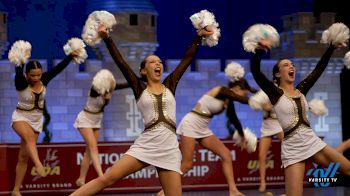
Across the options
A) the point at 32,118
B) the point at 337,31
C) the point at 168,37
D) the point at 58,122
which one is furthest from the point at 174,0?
the point at 337,31

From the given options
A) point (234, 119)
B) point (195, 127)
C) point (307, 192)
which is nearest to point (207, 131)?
point (195, 127)

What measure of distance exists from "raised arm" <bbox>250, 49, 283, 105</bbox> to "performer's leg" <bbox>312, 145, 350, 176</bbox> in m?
0.60

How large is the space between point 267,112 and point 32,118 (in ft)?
10.8

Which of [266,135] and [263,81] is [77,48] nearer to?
[263,81]

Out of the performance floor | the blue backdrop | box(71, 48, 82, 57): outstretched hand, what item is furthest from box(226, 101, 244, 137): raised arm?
the blue backdrop

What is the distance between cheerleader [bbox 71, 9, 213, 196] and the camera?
240 inches

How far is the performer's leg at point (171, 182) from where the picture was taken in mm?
6102

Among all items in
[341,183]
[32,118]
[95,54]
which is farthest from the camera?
[95,54]

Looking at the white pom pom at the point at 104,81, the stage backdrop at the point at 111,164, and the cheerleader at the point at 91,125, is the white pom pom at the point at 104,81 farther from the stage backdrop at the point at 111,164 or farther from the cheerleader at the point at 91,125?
the stage backdrop at the point at 111,164

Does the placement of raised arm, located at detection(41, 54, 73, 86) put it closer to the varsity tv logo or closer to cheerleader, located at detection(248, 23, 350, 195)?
cheerleader, located at detection(248, 23, 350, 195)

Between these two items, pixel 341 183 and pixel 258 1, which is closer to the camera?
pixel 341 183

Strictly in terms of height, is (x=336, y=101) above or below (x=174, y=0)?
below

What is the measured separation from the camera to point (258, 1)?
626 inches

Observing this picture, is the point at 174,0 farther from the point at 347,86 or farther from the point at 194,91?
the point at 347,86
